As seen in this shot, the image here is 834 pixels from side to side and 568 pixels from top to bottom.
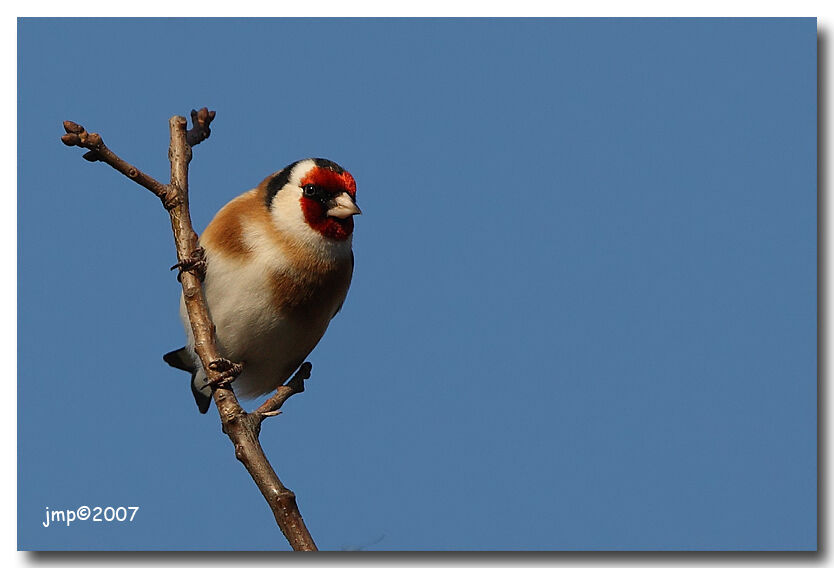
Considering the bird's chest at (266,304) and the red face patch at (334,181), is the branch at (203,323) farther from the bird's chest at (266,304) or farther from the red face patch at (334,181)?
the red face patch at (334,181)

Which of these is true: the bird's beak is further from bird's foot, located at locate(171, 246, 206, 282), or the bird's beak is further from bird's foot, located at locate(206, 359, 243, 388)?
bird's foot, located at locate(206, 359, 243, 388)

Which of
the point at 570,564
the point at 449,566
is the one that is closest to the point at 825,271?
the point at 570,564

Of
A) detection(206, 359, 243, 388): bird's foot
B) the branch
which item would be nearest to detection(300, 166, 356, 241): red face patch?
the branch

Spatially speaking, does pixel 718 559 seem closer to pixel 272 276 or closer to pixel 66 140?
pixel 272 276

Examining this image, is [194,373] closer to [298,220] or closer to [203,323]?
[298,220]

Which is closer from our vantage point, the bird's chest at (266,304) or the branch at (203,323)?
the branch at (203,323)

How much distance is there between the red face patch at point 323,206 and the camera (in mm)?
2504

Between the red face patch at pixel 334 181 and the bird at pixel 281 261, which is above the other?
the red face patch at pixel 334 181

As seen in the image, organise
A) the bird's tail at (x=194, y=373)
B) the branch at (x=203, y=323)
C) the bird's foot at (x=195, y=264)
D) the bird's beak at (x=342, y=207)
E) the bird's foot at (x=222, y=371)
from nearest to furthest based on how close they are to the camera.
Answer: the branch at (x=203, y=323) → the bird's foot at (x=222, y=371) → the bird's foot at (x=195, y=264) → the bird's beak at (x=342, y=207) → the bird's tail at (x=194, y=373)

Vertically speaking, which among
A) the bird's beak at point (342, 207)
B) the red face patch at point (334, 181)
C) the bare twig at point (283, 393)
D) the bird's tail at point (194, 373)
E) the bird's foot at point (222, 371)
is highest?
the red face patch at point (334, 181)

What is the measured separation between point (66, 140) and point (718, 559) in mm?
1725

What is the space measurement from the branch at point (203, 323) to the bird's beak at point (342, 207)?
33cm

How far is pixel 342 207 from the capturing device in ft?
8.13

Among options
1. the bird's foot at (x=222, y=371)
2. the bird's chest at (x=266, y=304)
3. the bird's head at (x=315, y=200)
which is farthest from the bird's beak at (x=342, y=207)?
the bird's foot at (x=222, y=371)
